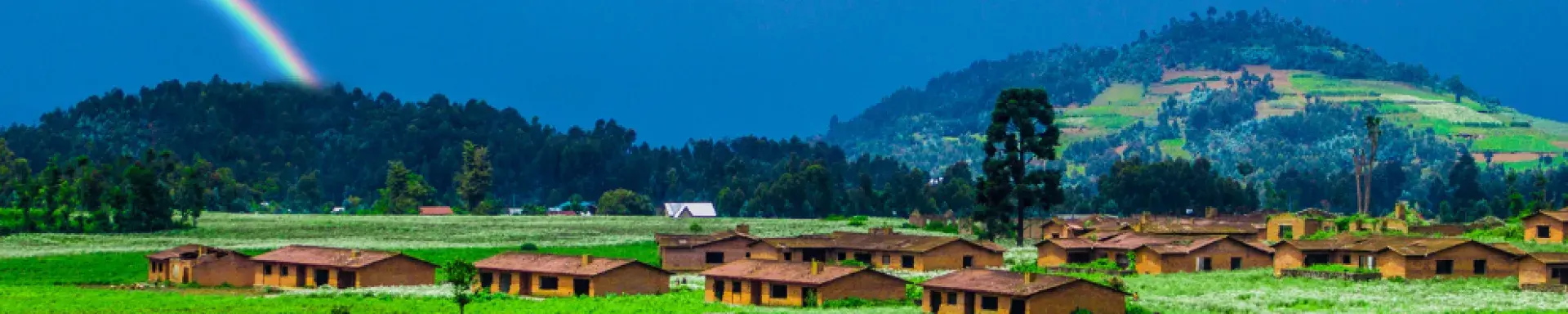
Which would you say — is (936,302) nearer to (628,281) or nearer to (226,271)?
(628,281)

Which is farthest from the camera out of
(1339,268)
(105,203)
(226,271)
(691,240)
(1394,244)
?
(105,203)

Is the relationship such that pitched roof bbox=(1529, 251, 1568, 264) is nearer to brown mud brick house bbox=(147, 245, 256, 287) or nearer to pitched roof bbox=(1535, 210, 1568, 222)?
pitched roof bbox=(1535, 210, 1568, 222)

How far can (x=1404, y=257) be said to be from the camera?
75812 millimetres

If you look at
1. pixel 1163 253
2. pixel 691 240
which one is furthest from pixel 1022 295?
pixel 691 240

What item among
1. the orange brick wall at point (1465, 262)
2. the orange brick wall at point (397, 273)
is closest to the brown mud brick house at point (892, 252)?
the orange brick wall at point (397, 273)

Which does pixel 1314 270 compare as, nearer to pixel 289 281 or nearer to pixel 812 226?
pixel 289 281

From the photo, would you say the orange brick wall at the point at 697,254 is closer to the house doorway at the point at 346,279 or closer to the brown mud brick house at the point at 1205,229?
the house doorway at the point at 346,279

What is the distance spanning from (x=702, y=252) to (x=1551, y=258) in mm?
42450

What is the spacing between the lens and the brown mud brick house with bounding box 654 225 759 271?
97.0 meters

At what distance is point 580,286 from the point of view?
78.4 metres

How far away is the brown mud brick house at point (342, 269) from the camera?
83.4 metres

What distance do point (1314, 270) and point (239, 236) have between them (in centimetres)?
6858

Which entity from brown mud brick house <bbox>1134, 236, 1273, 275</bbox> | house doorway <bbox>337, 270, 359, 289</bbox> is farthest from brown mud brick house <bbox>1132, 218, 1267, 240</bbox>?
house doorway <bbox>337, 270, 359, 289</bbox>

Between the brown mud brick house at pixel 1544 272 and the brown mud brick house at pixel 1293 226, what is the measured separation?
33.9 meters
